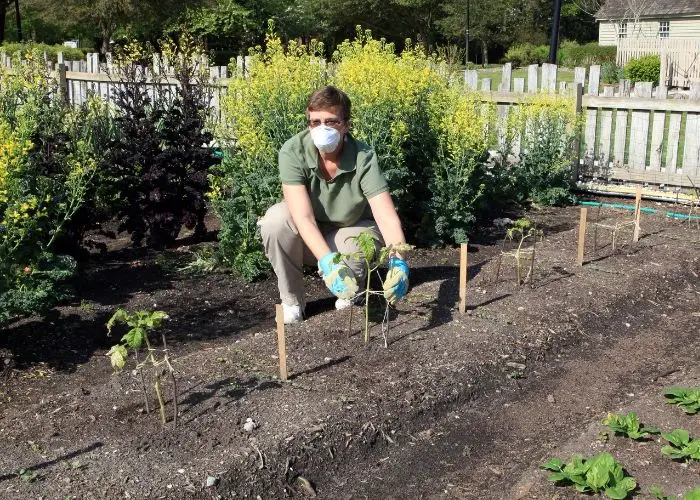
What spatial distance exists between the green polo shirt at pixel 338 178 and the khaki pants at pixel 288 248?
14 centimetres

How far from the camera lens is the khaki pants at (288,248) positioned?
14.0 feet

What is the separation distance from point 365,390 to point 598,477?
1.05 metres

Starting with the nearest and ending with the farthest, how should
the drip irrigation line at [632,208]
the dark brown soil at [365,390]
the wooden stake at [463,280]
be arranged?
1. the dark brown soil at [365,390]
2. the wooden stake at [463,280]
3. the drip irrigation line at [632,208]

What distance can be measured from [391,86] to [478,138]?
77cm

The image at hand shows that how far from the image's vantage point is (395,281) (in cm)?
367

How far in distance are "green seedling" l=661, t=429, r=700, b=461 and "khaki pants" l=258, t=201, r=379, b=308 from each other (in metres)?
1.86

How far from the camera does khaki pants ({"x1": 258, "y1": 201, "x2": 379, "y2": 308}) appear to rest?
4270 millimetres

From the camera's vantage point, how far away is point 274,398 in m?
3.24

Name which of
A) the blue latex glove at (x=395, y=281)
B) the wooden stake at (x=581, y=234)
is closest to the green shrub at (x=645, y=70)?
the wooden stake at (x=581, y=234)

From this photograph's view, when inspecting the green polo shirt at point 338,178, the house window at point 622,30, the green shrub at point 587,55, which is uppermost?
the house window at point 622,30

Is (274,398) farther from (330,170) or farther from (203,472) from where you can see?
(330,170)

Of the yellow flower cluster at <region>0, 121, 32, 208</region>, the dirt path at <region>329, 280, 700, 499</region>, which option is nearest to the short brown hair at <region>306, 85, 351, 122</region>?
the yellow flower cluster at <region>0, 121, 32, 208</region>

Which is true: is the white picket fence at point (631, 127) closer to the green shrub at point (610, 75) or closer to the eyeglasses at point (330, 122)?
the eyeglasses at point (330, 122)

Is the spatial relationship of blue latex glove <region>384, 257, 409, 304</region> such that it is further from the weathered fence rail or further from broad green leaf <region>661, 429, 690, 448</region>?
the weathered fence rail
